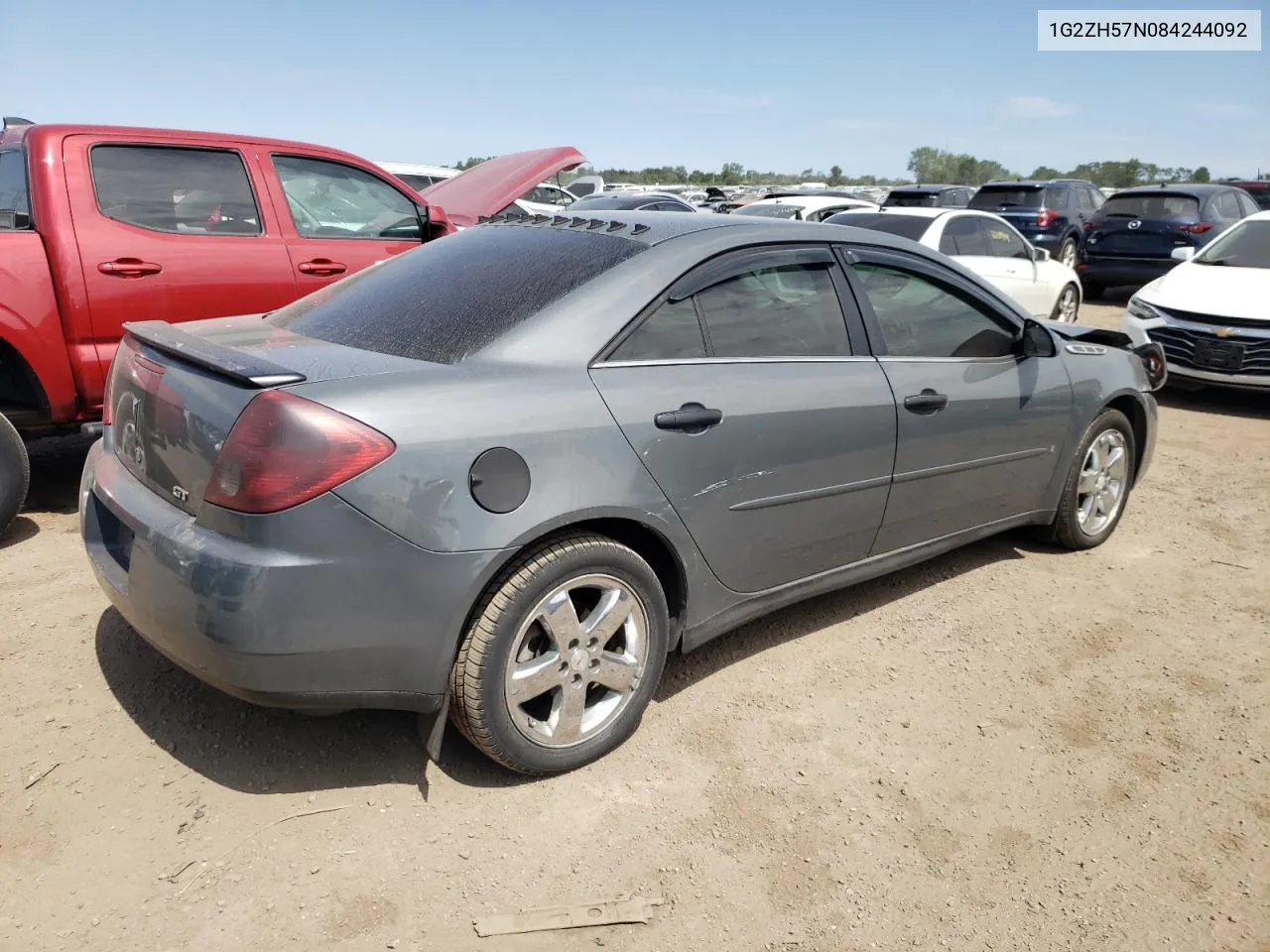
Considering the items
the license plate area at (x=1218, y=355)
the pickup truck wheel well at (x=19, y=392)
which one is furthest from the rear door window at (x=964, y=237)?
the pickup truck wheel well at (x=19, y=392)

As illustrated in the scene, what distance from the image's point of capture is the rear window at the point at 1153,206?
13.1m

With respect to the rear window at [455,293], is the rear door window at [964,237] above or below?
below

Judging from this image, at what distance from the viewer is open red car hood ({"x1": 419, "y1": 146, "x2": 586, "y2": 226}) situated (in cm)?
738

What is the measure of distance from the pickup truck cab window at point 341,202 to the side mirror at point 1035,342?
3735 millimetres

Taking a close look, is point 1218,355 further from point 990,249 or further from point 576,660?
point 576,660

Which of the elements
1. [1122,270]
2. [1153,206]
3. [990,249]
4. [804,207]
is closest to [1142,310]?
[990,249]

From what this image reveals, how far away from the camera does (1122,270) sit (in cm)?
1331

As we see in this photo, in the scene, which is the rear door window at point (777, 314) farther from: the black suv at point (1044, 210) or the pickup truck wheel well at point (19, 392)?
the black suv at point (1044, 210)

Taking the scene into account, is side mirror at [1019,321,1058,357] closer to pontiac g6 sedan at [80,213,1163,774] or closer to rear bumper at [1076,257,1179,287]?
pontiac g6 sedan at [80,213,1163,774]

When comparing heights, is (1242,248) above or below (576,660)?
above

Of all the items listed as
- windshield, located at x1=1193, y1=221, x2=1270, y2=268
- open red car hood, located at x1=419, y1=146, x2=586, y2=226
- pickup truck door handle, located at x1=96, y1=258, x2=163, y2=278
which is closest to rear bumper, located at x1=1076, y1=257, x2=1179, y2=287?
windshield, located at x1=1193, y1=221, x2=1270, y2=268

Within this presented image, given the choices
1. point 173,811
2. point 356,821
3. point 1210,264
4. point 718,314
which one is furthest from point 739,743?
point 1210,264

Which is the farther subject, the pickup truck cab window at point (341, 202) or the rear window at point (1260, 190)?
the rear window at point (1260, 190)

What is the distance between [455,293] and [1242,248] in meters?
8.29
